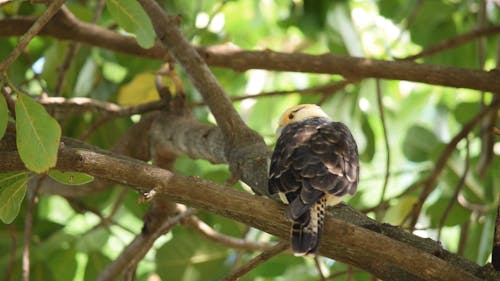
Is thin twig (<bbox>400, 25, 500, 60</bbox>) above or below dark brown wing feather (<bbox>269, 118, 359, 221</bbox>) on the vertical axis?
above

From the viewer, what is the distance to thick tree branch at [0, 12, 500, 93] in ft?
13.1

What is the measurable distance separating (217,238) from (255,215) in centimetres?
177

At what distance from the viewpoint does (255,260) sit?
310 cm

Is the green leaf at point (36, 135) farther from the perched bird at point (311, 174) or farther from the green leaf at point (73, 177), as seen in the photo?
the perched bird at point (311, 174)

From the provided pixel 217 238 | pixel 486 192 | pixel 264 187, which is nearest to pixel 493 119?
pixel 486 192

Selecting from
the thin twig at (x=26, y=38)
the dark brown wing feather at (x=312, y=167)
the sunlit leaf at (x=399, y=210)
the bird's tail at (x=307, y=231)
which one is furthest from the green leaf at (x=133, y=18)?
the sunlit leaf at (x=399, y=210)

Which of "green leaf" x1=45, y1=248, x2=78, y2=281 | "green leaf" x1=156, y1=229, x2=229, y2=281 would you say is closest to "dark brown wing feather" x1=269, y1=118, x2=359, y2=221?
"green leaf" x1=156, y1=229, x2=229, y2=281

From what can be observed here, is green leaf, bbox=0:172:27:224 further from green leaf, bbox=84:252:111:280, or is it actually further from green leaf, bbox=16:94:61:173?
green leaf, bbox=84:252:111:280

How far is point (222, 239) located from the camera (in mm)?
4426

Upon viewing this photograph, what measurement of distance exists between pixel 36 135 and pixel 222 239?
205cm

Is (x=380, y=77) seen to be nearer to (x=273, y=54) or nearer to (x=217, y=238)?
(x=273, y=54)

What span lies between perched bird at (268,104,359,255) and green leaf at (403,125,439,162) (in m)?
1.72

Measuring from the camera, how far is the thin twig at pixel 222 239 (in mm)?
4367

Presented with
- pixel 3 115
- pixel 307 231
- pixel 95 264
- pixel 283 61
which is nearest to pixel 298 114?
pixel 283 61
